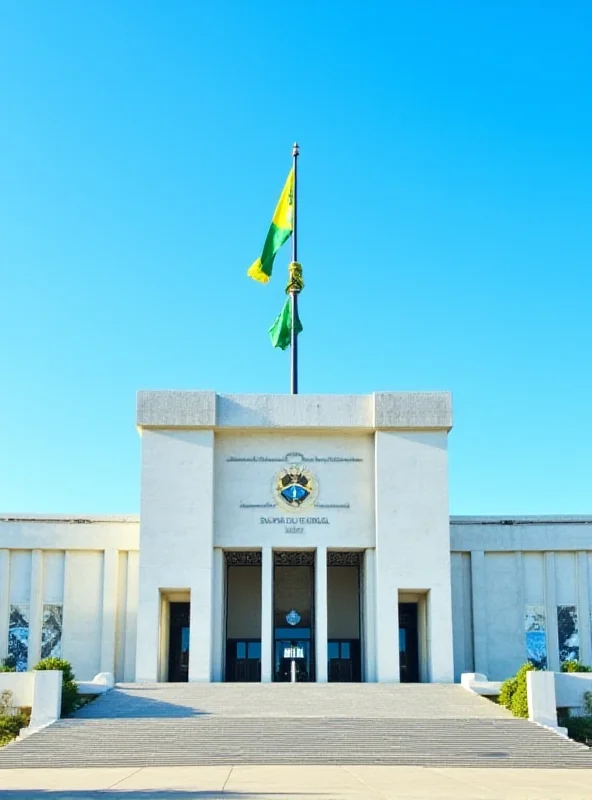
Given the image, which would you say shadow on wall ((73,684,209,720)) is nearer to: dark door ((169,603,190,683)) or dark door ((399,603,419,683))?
dark door ((169,603,190,683))

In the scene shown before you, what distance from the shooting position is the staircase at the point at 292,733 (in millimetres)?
24938

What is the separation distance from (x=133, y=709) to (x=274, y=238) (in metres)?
18.8

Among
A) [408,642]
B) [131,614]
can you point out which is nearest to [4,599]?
[131,614]

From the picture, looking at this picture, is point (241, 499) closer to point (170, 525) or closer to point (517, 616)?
point (170, 525)

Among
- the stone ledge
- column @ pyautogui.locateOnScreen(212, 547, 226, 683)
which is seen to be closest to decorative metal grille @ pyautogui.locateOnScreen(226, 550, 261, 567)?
column @ pyautogui.locateOnScreen(212, 547, 226, 683)

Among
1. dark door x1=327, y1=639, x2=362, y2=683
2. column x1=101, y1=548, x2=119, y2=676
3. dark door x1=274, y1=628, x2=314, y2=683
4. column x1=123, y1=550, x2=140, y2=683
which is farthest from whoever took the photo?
dark door x1=327, y1=639, x2=362, y2=683

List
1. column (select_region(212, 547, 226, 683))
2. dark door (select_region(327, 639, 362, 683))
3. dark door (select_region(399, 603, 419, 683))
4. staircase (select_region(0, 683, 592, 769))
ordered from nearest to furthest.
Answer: staircase (select_region(0, 683, 592, 769)) → column (select_region(212, 547, 226, 683)) → dark door (select_region(399, 603, 419, 683)) → dark door (select_region(327, 639, 362, 683))

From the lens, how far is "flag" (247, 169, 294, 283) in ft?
136

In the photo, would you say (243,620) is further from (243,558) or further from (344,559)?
(344,559)

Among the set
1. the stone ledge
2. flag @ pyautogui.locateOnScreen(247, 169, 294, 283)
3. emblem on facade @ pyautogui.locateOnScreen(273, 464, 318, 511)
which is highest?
flag @ pyautogui.locateOnScreen(247, 169, 294, 283)

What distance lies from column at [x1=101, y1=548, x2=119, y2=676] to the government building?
0.17ft

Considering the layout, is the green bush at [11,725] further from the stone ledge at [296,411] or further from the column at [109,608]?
the stone ledge at [296,411]

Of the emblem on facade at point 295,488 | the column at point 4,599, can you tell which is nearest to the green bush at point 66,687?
the column at point 4,599

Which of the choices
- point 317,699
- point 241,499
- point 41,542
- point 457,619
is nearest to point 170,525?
point 241,499
